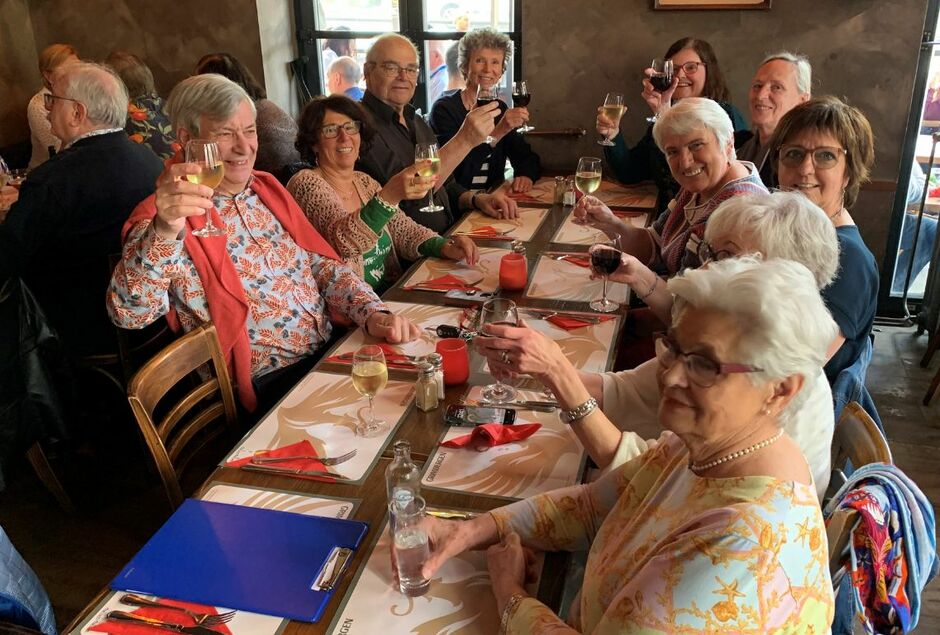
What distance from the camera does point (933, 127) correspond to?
4199 mm

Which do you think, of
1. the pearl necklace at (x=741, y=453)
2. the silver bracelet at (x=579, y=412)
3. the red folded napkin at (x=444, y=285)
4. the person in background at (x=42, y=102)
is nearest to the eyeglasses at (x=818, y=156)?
the red folded napkin at (x=444, y=285)

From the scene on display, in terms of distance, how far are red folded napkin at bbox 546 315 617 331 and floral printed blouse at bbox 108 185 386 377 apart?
0.55m

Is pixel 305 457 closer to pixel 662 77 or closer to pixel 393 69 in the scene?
pixel 393 69

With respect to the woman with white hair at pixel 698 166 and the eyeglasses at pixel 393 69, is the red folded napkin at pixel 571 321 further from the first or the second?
the eyeglasses at pixel 393 69

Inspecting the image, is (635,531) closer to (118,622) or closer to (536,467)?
A: (536,467)

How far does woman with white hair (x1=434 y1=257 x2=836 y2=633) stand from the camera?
990 mm

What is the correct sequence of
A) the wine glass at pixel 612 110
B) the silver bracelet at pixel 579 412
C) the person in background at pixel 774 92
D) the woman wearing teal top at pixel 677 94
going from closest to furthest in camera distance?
the silver bracelet at pixel 579 412 → the person in background at pixel 774 92 → the wine glass at pixel 612 110 → the woman wearing teal top at pixel 677 94

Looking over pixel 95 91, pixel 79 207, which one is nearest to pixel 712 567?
pixel 79 207

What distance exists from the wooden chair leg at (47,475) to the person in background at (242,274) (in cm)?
94

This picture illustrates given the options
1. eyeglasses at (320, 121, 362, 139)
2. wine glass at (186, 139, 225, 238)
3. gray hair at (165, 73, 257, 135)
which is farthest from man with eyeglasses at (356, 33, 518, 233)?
wine glass at (186, 139, 225, 238)

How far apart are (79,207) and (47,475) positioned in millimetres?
1021

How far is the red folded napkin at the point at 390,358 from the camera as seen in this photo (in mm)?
2053

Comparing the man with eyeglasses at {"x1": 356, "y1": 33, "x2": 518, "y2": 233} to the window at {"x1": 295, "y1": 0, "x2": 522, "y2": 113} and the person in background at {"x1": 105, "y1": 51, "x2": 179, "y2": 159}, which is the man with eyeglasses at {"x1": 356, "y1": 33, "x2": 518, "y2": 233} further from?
the person in background at {"x1": 105, "y1": 51, "x2": 179, "y2": 159}

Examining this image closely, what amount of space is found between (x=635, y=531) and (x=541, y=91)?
12.3ft
